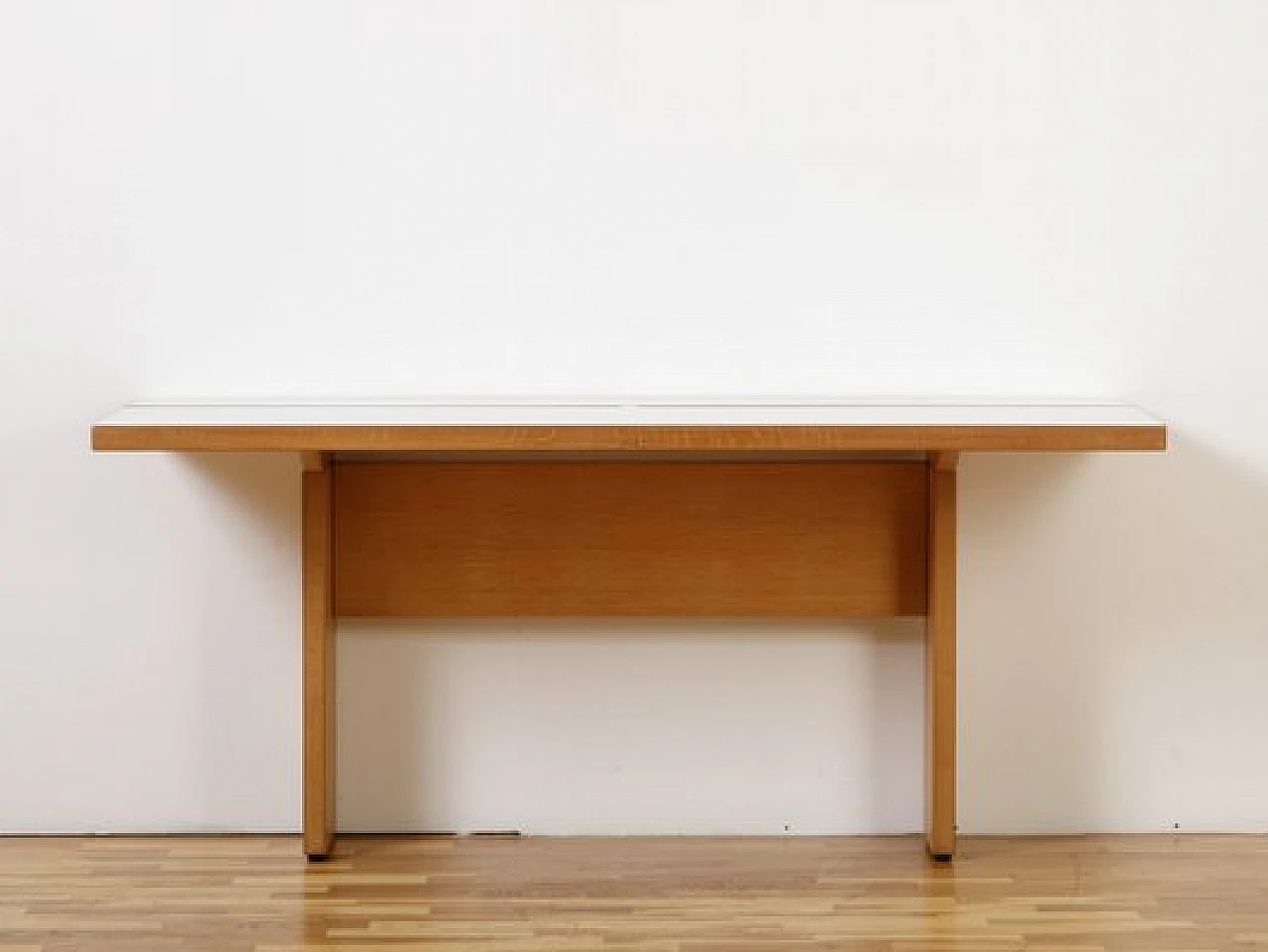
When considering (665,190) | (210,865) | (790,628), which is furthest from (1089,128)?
(210,865)

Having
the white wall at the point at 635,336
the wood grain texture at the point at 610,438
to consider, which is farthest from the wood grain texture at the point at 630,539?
the wood grain texture at the point at 610,438

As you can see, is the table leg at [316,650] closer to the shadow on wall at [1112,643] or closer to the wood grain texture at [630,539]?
the wood grain texture at [630,539]

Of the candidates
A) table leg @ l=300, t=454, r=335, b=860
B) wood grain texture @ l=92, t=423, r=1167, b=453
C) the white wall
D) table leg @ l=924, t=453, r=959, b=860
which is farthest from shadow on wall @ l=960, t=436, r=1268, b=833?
table leg @ l=300, t=454, r=335, b=860

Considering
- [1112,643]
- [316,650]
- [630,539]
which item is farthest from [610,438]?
[1112,643]

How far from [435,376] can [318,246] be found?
1.03 feet

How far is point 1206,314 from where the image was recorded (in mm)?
3277

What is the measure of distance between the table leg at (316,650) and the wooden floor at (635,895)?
89 mm

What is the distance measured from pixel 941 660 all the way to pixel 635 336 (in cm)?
79

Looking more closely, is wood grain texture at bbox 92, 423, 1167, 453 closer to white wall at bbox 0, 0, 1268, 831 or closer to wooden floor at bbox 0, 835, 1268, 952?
white wall at bbox 0, 0, 1268, 831

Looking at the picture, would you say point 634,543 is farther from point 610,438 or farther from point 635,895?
point 635,895

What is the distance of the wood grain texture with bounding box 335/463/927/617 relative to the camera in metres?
3.20

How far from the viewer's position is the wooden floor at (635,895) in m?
2.79

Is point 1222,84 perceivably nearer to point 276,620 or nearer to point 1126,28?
point 1126,28

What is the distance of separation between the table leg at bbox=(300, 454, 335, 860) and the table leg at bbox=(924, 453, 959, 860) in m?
1.06
